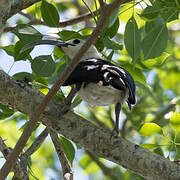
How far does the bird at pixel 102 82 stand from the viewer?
12.4 ft

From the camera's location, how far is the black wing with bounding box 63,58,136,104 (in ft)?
12.4

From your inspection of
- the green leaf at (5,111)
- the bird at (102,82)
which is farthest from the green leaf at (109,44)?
the green leaf at (5,111)

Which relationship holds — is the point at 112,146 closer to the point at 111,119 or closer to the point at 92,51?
the point at 92,51

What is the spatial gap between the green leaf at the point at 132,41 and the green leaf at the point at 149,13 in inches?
4.3

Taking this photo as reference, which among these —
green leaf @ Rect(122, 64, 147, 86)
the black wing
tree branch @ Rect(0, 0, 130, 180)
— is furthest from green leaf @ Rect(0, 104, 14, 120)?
tree branch @ Rect(0, 0, 130, 180)

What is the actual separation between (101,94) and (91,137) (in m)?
0.61

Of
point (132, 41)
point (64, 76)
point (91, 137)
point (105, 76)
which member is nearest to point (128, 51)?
point (132, 41)

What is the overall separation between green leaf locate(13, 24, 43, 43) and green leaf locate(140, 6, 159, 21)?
2.71 feet

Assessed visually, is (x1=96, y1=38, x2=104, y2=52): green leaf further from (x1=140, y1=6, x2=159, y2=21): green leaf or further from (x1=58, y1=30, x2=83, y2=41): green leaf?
(x1=140, y1=6, x2=159, y2=21): green leaf

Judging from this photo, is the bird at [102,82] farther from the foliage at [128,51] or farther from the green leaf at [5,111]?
the green leaf at [5,111]

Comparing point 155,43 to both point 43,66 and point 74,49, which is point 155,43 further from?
point 74,49

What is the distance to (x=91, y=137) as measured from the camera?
137 inches

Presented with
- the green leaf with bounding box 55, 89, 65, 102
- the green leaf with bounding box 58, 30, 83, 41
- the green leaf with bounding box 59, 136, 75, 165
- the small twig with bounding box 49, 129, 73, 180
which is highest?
the green leaf with bounding box 58, 30, 83, 41

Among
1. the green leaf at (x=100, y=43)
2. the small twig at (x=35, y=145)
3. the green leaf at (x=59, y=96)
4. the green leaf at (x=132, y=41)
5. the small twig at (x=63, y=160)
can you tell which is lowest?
the small twig at (x=63, y=160)
